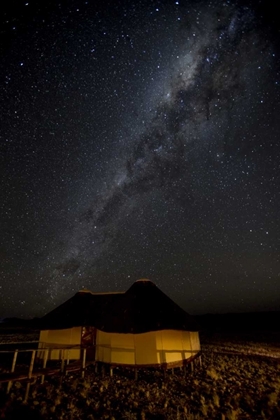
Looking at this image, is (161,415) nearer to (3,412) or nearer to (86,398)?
(86,398)

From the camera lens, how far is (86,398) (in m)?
8.38

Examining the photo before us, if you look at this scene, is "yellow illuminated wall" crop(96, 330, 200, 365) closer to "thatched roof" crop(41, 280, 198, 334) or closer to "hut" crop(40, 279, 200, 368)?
"hut" crop(40, 279, 200, 368)

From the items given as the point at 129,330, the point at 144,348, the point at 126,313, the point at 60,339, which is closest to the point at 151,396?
the point at 144,348

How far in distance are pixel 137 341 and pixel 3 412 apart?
6238 millimetres

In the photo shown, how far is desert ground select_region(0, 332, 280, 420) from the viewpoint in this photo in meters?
7.26

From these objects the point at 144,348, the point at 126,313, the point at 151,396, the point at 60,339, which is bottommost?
the point at 151,396

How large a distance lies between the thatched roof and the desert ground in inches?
80.1

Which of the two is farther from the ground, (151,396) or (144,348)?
(144,348)

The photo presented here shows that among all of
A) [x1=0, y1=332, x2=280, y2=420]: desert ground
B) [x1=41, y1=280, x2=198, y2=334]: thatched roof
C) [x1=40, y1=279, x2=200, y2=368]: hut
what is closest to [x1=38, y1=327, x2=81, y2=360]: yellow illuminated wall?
[x1=40, y1=279, x2=200, y2=368]: hut

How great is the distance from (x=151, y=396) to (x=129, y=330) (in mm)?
3359

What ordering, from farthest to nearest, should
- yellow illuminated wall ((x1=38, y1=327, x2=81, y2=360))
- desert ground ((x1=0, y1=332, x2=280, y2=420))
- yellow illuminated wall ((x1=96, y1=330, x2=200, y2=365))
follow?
yellow illuminated wall ((x1=38, y1=327, x2=81, y2=360)), yellow illuminated wall ((x1=96, y1=330, x2=200, y2=365)), desert ground ((x1=0, y1=332, x2=280, y2=420))

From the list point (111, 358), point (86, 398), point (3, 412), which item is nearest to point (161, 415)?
point (86, 398)

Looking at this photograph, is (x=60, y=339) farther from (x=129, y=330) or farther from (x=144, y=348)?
(x=144, y=348)

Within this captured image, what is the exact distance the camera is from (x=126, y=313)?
12.9m
